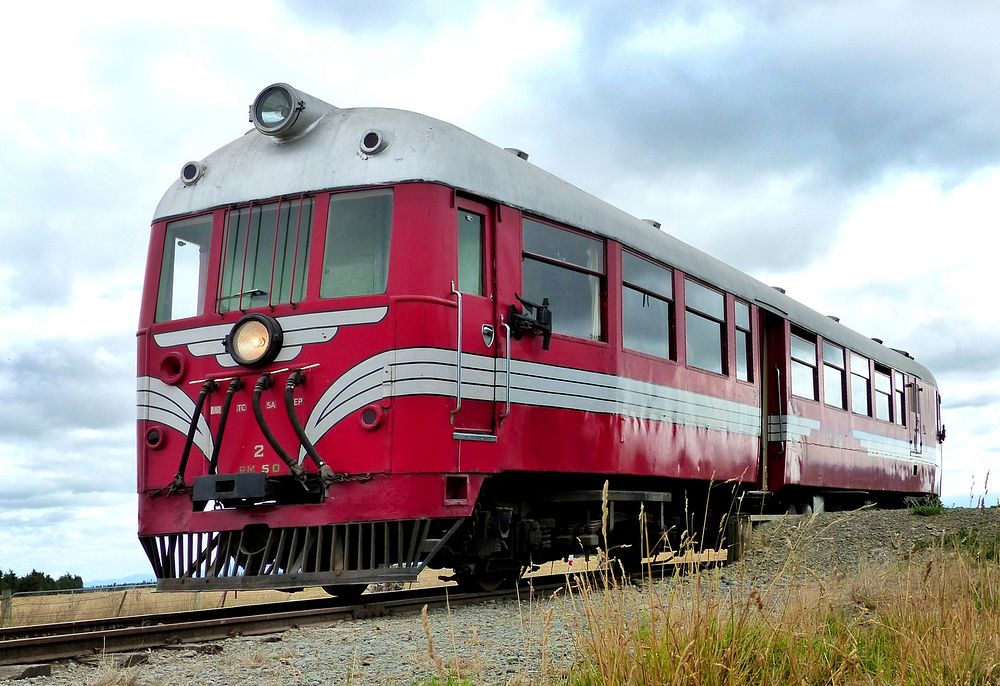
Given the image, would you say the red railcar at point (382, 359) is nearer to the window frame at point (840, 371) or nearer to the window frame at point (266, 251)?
the window frame at point (266, 251)

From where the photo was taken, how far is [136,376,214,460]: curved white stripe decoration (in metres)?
7.65

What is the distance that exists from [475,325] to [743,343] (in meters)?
4.80

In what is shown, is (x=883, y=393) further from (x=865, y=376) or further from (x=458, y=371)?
(x=458, y=371)

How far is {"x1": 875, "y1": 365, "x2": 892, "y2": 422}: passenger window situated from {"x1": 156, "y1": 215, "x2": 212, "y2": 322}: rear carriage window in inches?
431

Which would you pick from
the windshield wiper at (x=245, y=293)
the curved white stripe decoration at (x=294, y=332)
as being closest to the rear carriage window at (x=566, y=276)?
the curved white stripe decoration at (x=294, y=332)

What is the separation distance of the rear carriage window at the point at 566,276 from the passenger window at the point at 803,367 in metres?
4.72

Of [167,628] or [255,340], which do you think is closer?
[167,628]

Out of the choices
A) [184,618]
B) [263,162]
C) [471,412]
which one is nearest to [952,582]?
[471,412]

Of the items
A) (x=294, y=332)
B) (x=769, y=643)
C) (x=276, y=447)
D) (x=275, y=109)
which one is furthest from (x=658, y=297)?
(x=769, y=643)

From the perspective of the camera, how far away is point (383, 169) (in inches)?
297

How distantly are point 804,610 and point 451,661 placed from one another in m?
1.58

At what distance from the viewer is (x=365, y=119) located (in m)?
7.86

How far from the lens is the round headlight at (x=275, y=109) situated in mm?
8016

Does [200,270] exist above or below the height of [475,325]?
above
